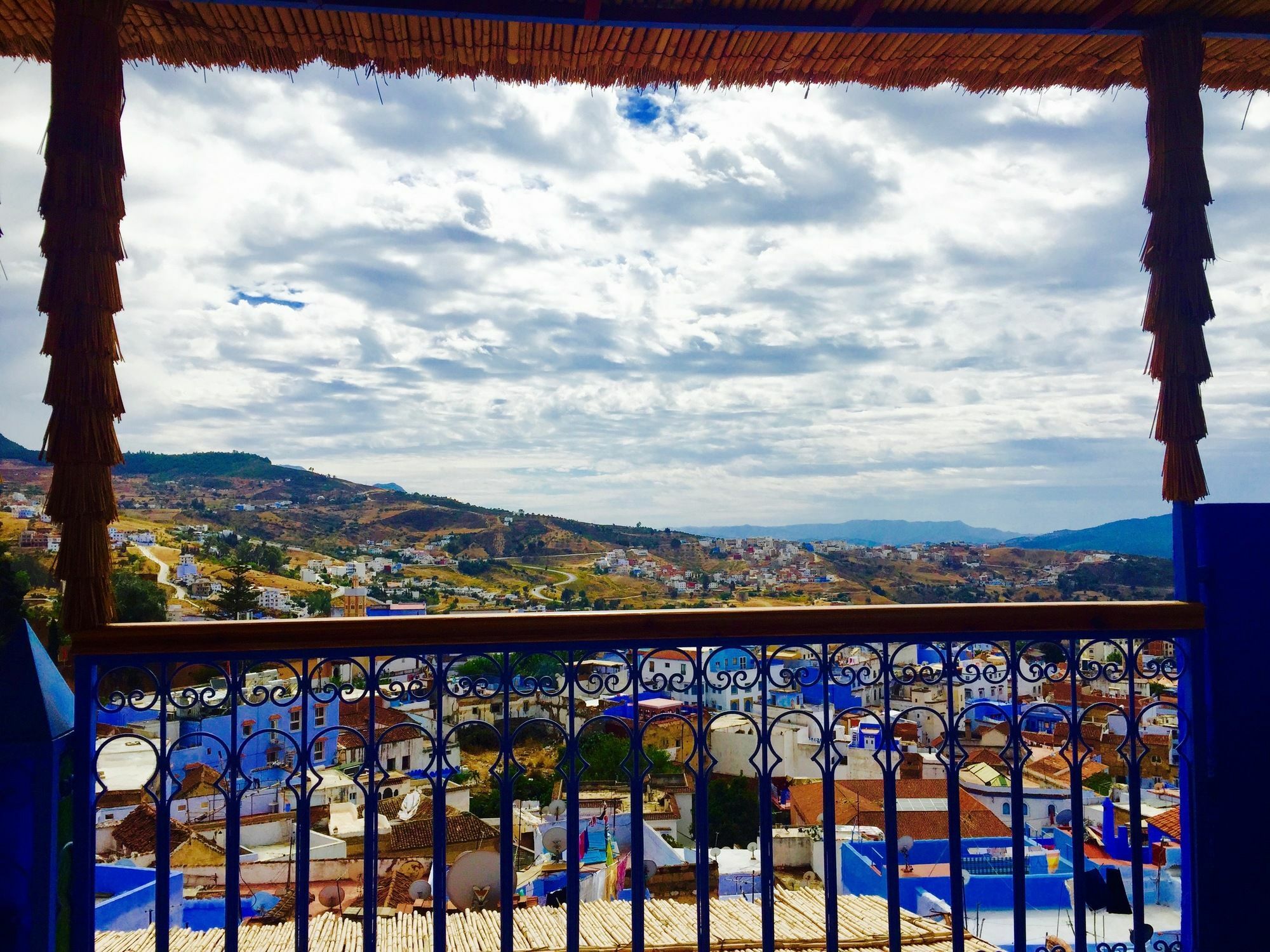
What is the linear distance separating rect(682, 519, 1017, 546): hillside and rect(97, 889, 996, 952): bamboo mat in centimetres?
218

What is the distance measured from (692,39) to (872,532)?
3.49 metres

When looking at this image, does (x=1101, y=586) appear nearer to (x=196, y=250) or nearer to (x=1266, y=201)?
(x=1266, y=201)

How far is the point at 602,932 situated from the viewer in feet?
7.33

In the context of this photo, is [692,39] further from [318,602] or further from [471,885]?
[471,885]

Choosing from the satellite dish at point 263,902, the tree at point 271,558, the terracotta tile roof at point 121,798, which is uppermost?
the tree at point 271,558

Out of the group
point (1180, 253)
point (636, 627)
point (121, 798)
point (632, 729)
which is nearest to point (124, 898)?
point (121, 798)

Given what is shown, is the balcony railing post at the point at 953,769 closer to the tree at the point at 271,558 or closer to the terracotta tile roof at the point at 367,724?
the terracotta tile roof at the point at 367,724

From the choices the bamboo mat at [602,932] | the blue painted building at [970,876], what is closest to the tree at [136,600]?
the bamboo mat at [602,932]

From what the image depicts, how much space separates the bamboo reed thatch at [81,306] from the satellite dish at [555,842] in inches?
66.6

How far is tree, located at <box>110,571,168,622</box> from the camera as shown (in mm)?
1961

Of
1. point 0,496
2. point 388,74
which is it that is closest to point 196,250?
point 388,74

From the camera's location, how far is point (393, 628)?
1871 millimetres

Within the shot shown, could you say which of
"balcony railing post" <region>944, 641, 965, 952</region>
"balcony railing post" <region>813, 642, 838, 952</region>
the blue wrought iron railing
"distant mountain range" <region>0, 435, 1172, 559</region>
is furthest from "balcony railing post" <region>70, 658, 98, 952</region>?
"balcony railing post" <region>944, 641, 965, 952</region>

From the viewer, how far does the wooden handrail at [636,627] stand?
184cm
